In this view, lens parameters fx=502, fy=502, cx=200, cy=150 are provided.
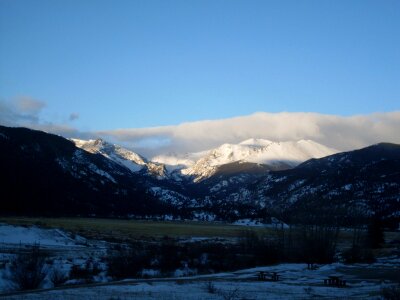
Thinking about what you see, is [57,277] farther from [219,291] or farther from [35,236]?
[35,236]

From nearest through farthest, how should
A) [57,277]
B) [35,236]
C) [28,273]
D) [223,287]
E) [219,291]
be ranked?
[219,291]
[223,287]
[28,273]
[57,277]
[35,236]

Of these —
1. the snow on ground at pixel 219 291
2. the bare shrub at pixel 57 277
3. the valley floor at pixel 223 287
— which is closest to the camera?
the snow on ground at pixel 219 291

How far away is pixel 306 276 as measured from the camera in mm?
54062

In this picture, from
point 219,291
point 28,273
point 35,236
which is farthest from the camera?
point 35,236

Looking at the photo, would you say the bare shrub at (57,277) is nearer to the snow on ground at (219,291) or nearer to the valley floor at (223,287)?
the valley floor at (223,287)

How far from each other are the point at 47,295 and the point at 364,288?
82.1 ft

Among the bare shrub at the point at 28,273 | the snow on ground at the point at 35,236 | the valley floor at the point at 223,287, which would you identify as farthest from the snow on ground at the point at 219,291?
the snow on ground at the point at 35,236

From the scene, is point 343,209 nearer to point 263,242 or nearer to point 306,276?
point 263,242

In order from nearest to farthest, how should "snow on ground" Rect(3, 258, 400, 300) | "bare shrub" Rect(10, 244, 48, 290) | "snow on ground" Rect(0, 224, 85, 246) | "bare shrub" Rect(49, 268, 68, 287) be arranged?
"snow on ground" Rect(3, 258, 400, 300), "bare shrub" Rect(10, 244, 48, 290), "bare shrub" Rect(49, 268, 68, 287), "snow on ground" Rect(0, 224, 85, 246)

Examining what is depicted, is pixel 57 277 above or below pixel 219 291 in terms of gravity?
below

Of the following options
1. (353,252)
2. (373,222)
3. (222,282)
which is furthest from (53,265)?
(373,222)

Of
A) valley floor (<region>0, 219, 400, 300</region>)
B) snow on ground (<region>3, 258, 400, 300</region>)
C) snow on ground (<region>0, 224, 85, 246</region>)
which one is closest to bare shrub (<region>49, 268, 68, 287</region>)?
valley floor (<region>0, 219, 400, 300</region>)

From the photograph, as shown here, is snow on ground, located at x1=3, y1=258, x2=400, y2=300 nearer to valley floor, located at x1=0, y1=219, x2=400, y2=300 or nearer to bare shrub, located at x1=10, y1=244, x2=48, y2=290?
valley floor, located at x1=0, y1=219, x2=400, y2=300

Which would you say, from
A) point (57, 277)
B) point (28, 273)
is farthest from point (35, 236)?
point (28, 273)
